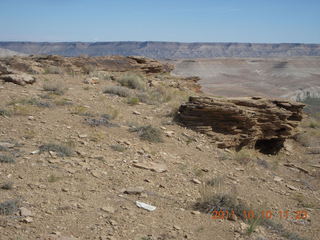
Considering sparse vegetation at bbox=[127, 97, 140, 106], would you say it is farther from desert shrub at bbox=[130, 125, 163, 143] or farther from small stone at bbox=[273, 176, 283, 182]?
small stone at bbox=[273, 176, 283, 182]

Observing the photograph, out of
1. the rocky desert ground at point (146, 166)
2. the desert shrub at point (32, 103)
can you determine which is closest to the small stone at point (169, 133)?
the rocky desert ground at point (146, 166)

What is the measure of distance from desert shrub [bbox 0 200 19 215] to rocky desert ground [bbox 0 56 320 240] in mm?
20

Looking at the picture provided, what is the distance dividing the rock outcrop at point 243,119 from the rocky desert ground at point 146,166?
0.10ft

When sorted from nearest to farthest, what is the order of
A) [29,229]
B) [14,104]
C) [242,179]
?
[29,229]
[242,179]
[14,104]

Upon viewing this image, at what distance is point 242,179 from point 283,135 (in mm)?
4294

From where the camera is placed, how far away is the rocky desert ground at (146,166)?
3334mm

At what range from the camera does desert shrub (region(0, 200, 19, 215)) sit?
3.05 meters

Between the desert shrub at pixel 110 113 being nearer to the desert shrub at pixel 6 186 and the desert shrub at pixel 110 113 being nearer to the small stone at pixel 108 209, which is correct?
the desert shrub at pixel 6 186

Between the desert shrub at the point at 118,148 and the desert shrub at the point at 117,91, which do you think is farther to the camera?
→ the desert shrub at the point at 117,91

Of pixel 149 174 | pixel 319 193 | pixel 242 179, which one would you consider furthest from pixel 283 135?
pixel 149 174

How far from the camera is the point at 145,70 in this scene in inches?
555

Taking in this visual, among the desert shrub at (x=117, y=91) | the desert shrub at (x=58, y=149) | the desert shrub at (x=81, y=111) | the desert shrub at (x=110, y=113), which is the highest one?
the desert shrub at (x=117, y=91)

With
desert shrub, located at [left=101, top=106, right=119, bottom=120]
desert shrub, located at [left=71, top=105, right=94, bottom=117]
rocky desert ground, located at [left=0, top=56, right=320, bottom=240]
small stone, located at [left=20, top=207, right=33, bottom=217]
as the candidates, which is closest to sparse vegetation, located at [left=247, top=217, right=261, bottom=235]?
rocky desert ground, located at [left=0, top=56, right=320, bottom=240]

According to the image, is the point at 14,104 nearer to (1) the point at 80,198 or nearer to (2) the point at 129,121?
(2) the point at 129,121
